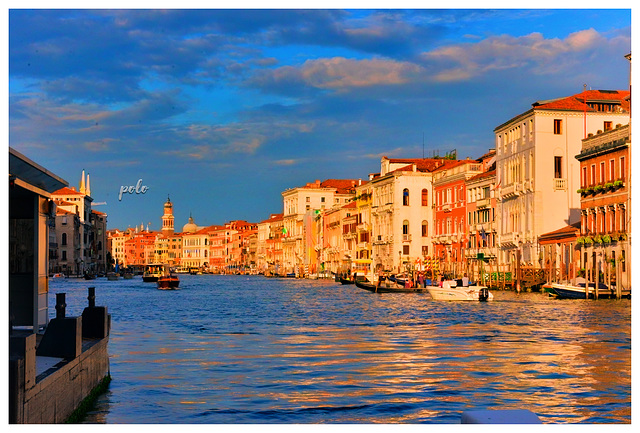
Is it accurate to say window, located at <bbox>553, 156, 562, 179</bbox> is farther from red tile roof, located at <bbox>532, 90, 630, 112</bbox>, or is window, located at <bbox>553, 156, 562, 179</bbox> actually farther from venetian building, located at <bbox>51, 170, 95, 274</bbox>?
venetian building, located at <bbox>51, 170, 95, 274</bbox>

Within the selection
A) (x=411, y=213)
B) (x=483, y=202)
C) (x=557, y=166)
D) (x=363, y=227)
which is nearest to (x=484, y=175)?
(x=483, y=202)

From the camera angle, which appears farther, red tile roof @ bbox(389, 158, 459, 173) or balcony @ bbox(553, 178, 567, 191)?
red tile roof @ bbox(389, 158, 459, 173)

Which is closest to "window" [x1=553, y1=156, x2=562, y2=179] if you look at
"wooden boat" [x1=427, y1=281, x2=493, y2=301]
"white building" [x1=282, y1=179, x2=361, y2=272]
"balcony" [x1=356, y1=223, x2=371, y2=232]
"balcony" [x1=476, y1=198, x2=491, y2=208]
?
"balcony" [x1=476, y1=198, x2=491, y2=208]

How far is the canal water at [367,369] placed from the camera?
13953mm

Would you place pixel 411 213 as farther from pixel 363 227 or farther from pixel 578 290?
pixel 578 290

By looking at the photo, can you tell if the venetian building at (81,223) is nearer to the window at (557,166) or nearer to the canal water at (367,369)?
the window at (557,166)

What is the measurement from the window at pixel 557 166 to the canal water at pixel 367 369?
30.0m

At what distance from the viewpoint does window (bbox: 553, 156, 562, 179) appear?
6341 centimetres

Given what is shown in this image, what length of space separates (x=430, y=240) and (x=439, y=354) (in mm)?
68541

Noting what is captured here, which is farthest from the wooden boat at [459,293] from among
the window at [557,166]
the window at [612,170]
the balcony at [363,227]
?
the balcony at [363,227]

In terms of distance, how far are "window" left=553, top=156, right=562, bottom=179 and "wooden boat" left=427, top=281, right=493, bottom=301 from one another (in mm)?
17112

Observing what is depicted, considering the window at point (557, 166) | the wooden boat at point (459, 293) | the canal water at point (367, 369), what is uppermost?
the window at point (557, 166)

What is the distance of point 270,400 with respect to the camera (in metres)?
14.9

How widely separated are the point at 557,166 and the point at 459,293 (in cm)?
1934
